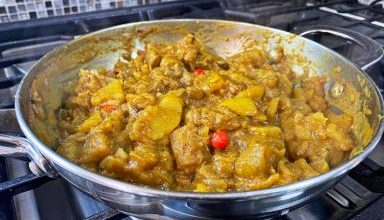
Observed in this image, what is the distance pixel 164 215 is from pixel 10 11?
1390 millimetres

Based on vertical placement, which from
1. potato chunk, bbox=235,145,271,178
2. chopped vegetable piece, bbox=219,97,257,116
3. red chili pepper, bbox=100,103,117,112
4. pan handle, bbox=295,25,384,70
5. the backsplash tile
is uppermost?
the backsplash tile

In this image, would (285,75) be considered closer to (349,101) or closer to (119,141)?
(349,101)

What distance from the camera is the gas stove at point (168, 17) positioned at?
950mm

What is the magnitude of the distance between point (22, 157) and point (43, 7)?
1090 mm

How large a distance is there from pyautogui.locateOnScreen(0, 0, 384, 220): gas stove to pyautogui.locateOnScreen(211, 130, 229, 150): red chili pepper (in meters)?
0.26

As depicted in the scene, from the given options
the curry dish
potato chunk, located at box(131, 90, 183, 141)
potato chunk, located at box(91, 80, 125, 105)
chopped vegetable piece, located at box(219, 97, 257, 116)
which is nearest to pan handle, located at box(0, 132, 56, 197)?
the curry dish

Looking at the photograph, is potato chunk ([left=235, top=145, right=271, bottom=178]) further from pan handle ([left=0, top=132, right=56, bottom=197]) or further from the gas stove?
pan handle ([left=0, top=132, right=56, bottom=197])

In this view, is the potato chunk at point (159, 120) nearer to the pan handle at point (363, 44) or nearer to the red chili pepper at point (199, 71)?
the red chili pepper at point (199, 71)

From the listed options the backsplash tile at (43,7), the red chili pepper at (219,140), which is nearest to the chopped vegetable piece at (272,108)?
the red chili pepper at (219,140)

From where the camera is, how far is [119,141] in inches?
41.9

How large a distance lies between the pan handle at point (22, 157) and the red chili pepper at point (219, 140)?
45 centimetres

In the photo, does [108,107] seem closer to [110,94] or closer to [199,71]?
[110,94]

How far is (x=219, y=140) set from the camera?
106cm

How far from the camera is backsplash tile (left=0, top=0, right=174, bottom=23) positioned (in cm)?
167
